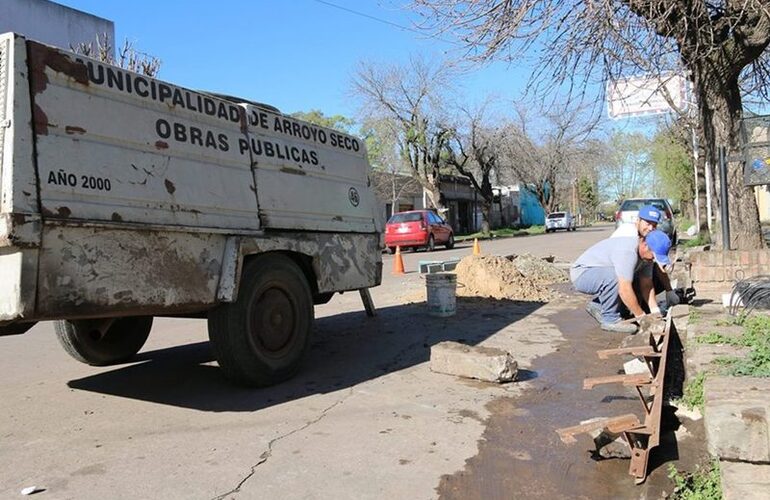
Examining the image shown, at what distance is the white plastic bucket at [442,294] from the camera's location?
8.84 metres

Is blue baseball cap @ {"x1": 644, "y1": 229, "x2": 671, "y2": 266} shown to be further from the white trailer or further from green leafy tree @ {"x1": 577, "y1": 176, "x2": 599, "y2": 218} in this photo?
green leafy tree @ {"x1": 577, "y1": 176, "x2": 599, "y2": 218}

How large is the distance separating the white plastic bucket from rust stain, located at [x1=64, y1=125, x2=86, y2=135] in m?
5.55

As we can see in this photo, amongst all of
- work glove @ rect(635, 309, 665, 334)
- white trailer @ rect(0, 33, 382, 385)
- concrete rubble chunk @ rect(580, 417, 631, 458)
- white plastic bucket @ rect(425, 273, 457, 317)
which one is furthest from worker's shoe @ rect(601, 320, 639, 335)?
concrete rubble chunk @ rect(580, 417, 631, 458)

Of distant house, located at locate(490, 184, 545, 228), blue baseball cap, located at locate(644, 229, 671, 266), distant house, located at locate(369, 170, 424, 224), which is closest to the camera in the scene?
blue baseball cap, located at locate(644, 229, 671, 266)

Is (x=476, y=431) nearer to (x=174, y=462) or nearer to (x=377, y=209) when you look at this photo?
(x=174, y=462)

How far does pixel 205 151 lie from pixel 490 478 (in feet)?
10.6

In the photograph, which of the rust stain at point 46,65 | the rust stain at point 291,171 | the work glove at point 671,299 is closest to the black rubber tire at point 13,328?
the rust stain at point 46,65

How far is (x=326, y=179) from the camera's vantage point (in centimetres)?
657

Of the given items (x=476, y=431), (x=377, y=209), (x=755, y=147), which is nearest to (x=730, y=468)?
(x=476, y=431)

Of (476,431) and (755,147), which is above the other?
(755,147)

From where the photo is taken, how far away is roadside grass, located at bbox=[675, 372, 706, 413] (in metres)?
4.30

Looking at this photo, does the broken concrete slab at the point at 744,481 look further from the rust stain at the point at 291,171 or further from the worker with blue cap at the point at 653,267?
the rust stain at the point at 291,171

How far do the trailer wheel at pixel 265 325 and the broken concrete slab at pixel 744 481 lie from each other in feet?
11.5

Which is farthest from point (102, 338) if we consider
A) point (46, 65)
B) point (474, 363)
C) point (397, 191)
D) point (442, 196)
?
point (397, 191)
